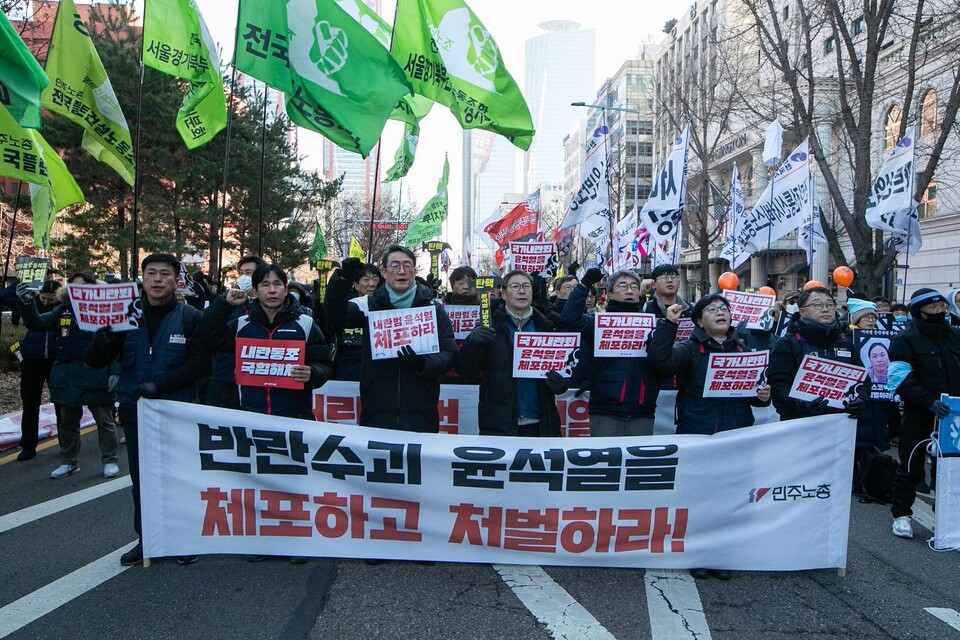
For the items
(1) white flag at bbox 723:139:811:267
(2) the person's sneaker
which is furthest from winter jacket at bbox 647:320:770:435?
(1) white flag at bbox 723:139:811:267

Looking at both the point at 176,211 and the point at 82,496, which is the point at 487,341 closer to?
the point at 82,496

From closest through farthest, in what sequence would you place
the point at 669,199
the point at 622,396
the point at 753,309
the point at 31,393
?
the point at 622,396 < the point at 31,393 < the point at 753,309 < the point at 669,199

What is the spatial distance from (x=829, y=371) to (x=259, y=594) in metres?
3.92

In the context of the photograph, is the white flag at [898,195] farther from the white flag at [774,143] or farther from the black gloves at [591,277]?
the black gloves at [591,277]

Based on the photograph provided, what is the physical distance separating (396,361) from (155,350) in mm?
1593

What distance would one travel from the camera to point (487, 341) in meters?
4.84

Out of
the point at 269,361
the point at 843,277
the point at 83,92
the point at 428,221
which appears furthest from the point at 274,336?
the point at 843,277

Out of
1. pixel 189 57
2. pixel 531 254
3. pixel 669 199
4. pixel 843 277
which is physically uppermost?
pixel 189 57

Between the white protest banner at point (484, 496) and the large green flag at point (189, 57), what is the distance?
15.5ft

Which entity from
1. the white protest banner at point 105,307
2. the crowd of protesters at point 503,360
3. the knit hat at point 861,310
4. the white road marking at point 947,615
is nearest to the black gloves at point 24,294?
the crowd of protesters at point 503,360

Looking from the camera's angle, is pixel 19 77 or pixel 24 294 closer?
pixel 19 77

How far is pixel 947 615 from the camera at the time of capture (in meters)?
3.93

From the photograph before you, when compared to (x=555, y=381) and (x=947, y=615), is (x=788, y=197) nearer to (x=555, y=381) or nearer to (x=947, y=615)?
(x=555, y=381)

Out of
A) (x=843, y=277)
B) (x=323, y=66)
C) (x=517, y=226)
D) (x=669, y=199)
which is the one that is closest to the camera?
(x=323, y=66)
